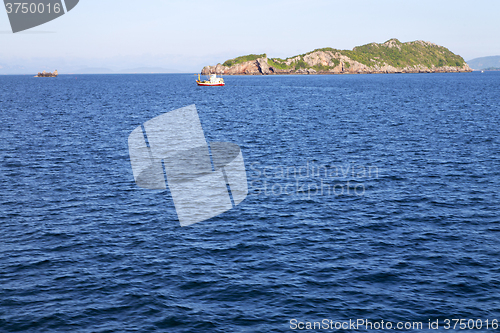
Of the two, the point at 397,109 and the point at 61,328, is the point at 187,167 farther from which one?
the point at 397,109

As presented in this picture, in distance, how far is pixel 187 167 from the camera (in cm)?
5216

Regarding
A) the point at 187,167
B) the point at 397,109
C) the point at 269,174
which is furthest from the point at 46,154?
the point at 397,109
